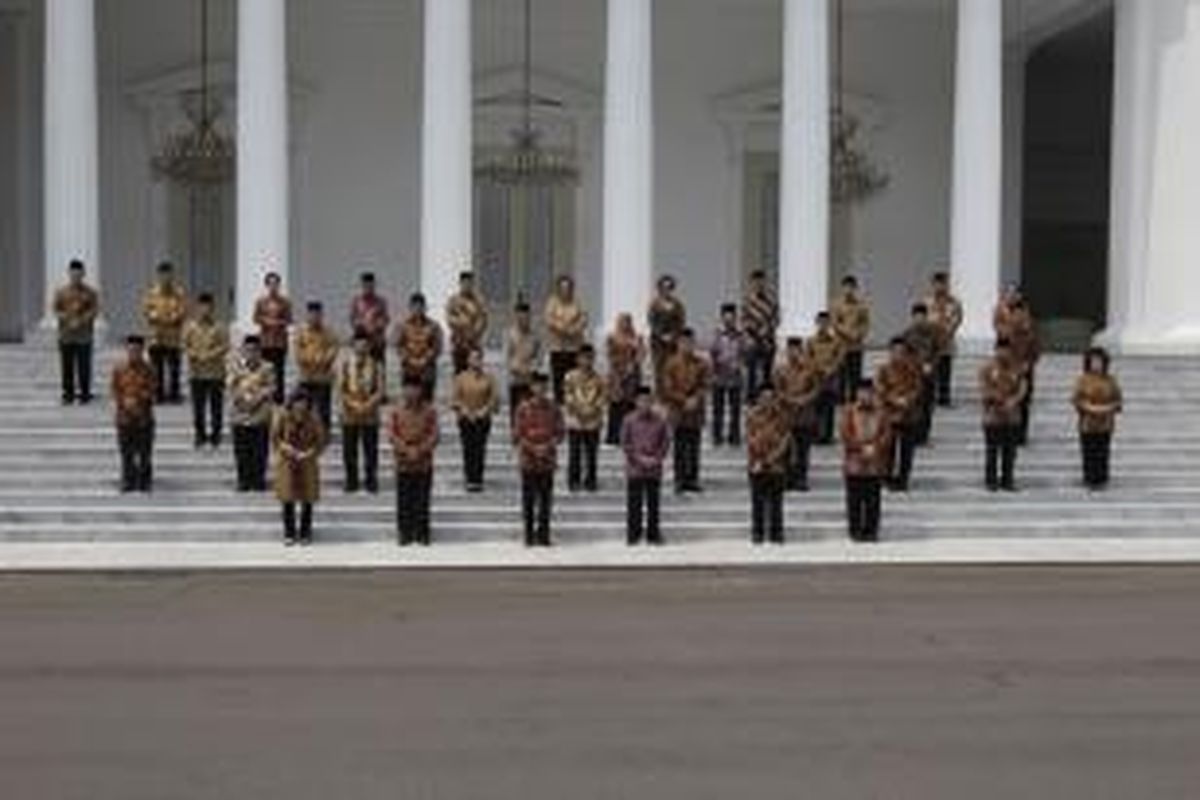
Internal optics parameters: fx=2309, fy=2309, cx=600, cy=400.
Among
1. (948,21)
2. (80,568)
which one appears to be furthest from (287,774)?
(948,21)

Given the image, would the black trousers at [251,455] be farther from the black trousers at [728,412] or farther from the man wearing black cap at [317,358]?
the black trousers at [728,412]

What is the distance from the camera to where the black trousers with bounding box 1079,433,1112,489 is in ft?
78.0

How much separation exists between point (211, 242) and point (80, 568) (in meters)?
15.4

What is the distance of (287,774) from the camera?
396 inches

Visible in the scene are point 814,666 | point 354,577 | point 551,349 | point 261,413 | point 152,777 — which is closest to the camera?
point 152,777

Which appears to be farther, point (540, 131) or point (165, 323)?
point (540, 131)

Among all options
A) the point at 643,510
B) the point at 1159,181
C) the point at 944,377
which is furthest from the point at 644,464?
the point at 1159,181

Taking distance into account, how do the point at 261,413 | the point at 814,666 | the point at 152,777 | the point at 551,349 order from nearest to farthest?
1. the point at 152,777
2. the point at 814,666
3. the point at 261,413
4. the point at 551,349

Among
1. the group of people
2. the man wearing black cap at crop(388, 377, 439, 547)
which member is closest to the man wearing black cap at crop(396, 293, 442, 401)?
the group of people

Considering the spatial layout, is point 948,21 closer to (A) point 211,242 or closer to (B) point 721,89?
(B) point 721,89

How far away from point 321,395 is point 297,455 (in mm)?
2992

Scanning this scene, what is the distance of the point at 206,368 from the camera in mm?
23859

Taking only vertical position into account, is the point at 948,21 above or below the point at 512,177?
above

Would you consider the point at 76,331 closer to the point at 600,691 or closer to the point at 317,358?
the point at 317,358
